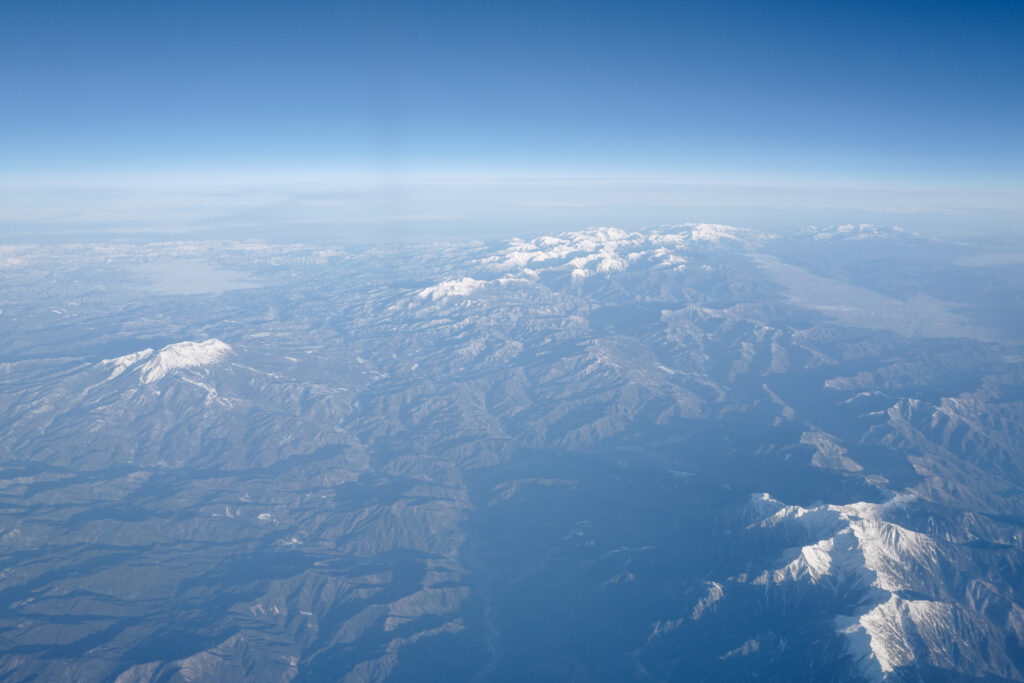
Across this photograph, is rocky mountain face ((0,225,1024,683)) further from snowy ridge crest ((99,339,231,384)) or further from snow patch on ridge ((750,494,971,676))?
snowy ridge crest ((99,339,231,384))

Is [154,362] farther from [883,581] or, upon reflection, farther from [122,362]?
[883,581]

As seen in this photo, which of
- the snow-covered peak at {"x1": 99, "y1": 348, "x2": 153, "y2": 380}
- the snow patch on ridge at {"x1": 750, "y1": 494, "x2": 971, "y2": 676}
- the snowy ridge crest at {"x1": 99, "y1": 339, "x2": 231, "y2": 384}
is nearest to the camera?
the snow patch on ridge at {"x1": 750, "y1": 494, "x2": 971, "y2": 676}

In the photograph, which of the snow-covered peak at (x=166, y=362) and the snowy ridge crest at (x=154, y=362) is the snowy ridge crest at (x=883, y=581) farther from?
the snowy ridge crest at (x=154, y=362)

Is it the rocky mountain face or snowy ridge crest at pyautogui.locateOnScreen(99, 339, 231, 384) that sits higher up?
snowy ridge crest at pyautogui.locateOnScreen(99, 339, 231, 384)

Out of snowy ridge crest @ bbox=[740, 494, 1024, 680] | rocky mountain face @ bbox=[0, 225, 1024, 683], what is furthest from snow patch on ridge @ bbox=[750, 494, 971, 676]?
rocky mountain face @ bbox=[0, 225, 1024, 683]

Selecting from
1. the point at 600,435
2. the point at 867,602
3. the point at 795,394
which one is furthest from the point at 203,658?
the point at 795,394

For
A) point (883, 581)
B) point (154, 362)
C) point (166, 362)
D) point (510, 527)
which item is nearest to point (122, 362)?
point (154, 362)

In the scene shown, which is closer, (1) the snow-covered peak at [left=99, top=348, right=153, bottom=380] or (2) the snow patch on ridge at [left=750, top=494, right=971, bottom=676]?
(2) the snow patch on ridge at [left=750, top=494, right=971, bottom=676]

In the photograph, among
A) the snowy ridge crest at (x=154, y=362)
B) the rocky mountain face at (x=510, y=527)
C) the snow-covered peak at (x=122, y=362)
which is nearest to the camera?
the rocky mountain face at (x=510, y=527)

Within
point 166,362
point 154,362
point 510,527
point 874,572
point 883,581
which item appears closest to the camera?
point 883,581

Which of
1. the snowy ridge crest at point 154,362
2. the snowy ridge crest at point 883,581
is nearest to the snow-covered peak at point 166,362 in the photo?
the snowy ridge crest at point 154,362

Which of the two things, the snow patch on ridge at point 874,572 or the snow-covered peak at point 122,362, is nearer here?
the snow patch on ridge at point 874,572
